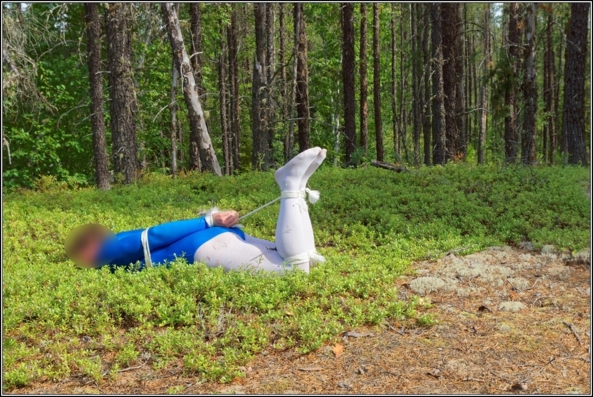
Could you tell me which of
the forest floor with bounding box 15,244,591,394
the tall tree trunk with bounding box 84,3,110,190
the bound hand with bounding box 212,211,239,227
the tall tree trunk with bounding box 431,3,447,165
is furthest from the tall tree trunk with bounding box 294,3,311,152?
the forest floor with bounding box 15,244,591,394

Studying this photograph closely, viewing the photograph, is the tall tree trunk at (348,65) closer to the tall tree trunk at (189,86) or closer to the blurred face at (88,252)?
the tall tree trunk at (189,86)

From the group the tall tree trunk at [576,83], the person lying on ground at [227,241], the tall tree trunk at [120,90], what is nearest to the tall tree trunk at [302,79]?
the tall tree trunk at [120,90]

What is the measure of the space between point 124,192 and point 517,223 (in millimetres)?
7745

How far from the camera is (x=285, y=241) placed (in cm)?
556

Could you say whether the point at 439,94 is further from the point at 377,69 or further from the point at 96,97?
the point at 96,97

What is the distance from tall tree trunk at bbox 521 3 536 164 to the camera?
1184 centimetres

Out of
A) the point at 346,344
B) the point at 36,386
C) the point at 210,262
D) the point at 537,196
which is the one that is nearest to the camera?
the point at 36,386

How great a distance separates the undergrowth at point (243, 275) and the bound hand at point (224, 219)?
1.93 feet

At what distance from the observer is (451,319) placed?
189 inches

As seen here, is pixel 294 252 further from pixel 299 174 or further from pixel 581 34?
pixel 581 34

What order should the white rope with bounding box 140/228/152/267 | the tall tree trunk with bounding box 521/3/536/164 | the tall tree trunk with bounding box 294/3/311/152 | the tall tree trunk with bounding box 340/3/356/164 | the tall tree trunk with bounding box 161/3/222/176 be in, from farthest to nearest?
the tall tree trunk with bounding box 340/3/356/164 → the tall tree trunk with bounding box 294/3/311/152 → the tall tree trunk with bounding box 161/3/222/176 → the tall tree trunk with bounding box 521/3/536/164 → the white rope with bounding box 140/228/152/267

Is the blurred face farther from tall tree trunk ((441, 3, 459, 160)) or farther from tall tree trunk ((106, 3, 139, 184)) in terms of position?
tall tree trunk ((441, 3, 459, 160))

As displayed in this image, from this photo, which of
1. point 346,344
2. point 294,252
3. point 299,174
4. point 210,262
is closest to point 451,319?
point 346,344

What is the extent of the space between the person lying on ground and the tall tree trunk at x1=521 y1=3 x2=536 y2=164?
841 centimetres
